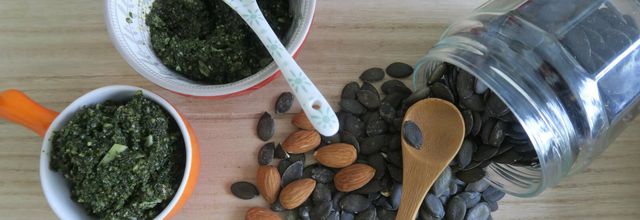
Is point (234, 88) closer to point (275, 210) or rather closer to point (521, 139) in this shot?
point (275, 210)

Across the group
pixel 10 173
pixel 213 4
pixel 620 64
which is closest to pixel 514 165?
pixel 620 64

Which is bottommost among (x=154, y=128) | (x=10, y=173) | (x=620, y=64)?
(x=10, y=173)

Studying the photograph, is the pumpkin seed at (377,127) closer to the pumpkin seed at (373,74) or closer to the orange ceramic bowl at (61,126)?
the pumpkin seed at (373,74)

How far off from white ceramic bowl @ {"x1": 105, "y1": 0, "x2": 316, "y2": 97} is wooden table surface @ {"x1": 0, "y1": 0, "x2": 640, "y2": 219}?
10cm

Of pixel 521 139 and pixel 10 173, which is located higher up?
pixel 521 139

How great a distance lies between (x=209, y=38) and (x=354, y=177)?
23cm

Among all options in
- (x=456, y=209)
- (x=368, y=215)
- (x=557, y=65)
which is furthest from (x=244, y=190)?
(x=557, y=65)

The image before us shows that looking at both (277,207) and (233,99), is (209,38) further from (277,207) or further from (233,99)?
(277,207)

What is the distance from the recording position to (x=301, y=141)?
67 centimetres

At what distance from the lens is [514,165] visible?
67 centimetres

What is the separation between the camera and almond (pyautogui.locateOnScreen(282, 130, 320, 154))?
0.67 meters

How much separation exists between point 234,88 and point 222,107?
11 centimetres

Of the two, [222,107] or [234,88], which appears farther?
[222,107]

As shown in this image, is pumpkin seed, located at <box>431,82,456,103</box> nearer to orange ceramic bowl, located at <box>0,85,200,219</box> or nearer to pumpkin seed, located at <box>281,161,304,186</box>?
pumpkin seed, located at <box>281,161,304,186</box>
